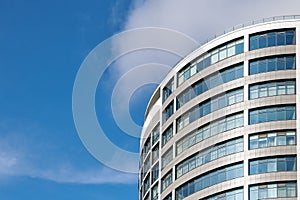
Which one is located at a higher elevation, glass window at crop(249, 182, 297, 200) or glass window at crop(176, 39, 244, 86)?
glass window at crop(176, 39, 244, 86)

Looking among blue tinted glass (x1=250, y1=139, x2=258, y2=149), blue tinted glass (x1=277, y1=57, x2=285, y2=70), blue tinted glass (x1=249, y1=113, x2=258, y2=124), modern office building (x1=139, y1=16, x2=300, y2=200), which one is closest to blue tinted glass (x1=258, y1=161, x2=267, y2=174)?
modern office building (x1=139, y1=16, x2=300, y2=200)

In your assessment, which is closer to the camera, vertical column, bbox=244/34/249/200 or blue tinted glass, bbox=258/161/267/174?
blue tinted glass, bbox=258/161/267/174

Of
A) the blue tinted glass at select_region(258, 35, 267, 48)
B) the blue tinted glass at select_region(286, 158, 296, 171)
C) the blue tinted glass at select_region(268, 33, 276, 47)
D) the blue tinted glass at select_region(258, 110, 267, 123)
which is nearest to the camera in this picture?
the blue tinted glass at select_region(286, 158, 296, 171)

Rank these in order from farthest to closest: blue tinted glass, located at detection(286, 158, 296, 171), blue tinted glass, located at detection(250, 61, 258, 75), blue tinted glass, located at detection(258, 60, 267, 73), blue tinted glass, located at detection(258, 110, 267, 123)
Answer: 1. blue tinted glass, located at detection(250, 61, 258, 75)
2. blue tinted glass, located at detection(258, 60, 267, 73)
3. blue tinted glass, located at detection(258, 110, 267, 123)
4. blue tinted glass, located at detection(286, 158, 296, 171)

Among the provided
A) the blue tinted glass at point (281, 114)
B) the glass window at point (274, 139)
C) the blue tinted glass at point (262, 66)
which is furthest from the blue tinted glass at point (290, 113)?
the blue tinted glass at point (262, 66)

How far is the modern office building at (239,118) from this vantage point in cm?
9869

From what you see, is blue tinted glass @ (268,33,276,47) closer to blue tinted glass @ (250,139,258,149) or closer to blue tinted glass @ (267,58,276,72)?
blue tinted glass @ (267,58,276,72)

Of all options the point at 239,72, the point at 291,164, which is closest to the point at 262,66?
the point at 239,72

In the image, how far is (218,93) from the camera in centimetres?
10519

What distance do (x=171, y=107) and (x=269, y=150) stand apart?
765 inches

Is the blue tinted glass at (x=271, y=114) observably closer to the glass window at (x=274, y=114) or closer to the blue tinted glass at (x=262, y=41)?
the glass window at (x=274, y=114)

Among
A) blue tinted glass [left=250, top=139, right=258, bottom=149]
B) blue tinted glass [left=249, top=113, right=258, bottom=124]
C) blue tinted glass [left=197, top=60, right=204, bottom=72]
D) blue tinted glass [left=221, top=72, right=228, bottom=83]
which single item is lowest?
blue tinted glass [left=250, top=139, right=258, bottom=149]

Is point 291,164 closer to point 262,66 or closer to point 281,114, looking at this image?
point 281,114

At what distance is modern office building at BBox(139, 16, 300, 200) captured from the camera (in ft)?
324
